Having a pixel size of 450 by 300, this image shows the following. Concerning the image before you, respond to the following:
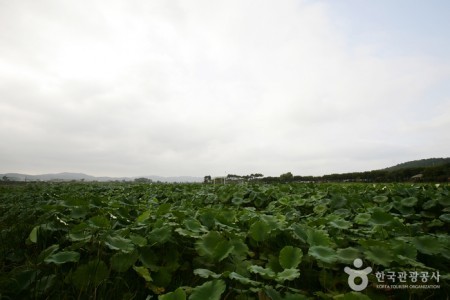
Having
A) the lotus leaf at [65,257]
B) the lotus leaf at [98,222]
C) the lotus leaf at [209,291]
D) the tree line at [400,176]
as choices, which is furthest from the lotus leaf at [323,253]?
the tree line at [400,176]

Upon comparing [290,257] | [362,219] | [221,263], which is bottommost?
[221,263]

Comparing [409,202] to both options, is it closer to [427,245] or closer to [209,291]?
[427,245]

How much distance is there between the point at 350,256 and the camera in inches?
84.3

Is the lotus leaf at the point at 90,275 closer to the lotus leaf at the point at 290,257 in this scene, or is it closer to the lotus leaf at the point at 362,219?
the lotus leaf at the point at 290,257

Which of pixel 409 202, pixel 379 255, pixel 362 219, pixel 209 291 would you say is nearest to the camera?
pixel 209 291

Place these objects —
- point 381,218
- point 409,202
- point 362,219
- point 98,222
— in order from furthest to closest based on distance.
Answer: point 409,202 → point 362,219 → point 381,218 → point 98,222

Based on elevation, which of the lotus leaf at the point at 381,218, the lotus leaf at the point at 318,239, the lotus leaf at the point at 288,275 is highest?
the lotus leaf at the point at 381,218

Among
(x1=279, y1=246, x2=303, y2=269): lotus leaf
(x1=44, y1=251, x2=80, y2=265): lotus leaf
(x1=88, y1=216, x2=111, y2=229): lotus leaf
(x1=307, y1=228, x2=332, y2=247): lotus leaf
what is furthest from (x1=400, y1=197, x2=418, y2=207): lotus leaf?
(x1=44, y1=251, x2=80, y2=265): lotus leaf

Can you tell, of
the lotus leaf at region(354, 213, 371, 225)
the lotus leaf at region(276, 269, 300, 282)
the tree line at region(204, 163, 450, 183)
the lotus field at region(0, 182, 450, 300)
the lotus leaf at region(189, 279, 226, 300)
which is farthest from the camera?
the tree line at region(204, 163, 450, 183)

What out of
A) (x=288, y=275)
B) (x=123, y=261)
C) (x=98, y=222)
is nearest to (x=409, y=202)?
(x=288, y=275)

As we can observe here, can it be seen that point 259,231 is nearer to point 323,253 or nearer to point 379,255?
point 323,253

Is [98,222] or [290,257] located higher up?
[98,222]

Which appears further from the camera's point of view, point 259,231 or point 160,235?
point 259,231

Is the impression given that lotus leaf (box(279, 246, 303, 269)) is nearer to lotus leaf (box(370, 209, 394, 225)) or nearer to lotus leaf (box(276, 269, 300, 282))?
lotus leaf (box(276, 269, 300, 282))
